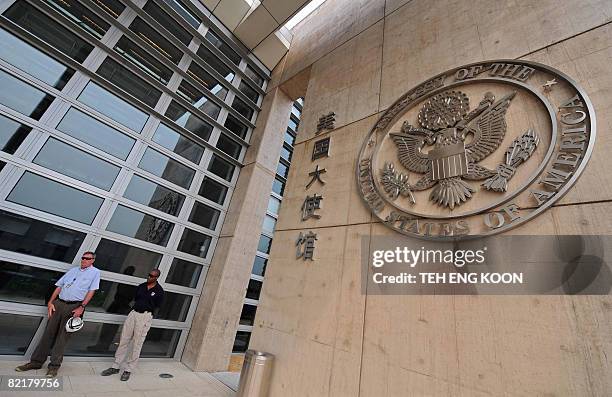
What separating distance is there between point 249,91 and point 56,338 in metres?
5.96

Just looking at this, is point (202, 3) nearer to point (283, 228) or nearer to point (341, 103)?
point (341, 103)

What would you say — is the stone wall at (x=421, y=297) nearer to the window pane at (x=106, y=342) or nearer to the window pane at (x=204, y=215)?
the window pane at (x=204, y=215)

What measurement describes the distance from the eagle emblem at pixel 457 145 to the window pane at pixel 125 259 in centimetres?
449

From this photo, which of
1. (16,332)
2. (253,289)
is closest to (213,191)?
(253,289)

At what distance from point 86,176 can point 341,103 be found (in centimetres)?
426

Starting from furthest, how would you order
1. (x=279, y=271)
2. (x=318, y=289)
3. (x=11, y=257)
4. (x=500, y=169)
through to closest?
(x=279, y=271), (x=11, y=257), (x=318, y=289), (x=500, y=169)

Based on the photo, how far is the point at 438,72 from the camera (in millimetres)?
3215

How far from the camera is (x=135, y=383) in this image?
11.2 feet

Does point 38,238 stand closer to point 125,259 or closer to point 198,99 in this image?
point 125,259

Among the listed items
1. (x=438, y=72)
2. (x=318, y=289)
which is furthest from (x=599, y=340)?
(x=438, y=72)

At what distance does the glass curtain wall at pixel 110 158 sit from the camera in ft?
11.8
